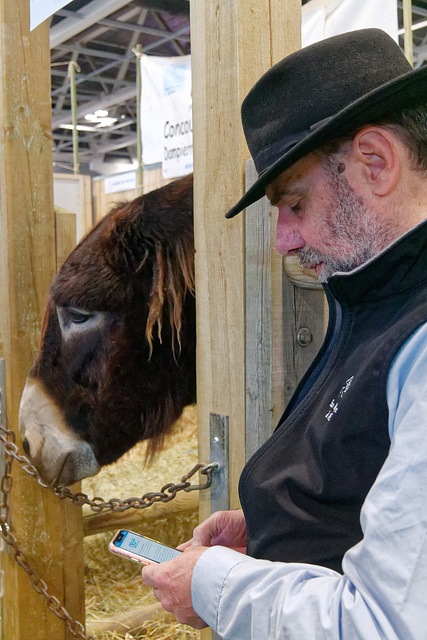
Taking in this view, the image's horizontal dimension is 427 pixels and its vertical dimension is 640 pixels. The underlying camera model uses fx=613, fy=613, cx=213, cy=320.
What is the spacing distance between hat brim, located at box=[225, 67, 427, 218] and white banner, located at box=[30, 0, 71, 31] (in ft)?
3.17

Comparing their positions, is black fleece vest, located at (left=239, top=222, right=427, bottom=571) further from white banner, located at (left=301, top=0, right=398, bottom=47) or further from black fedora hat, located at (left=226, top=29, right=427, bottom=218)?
white banner, located at (left=301, top=0, right=398, bottom=47)

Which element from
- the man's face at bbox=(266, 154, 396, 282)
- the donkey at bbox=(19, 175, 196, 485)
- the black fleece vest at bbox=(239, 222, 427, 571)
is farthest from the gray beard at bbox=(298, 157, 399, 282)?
the donkey at bbox=(19, 175, 196, 485)

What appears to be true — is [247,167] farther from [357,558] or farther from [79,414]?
[79,414]

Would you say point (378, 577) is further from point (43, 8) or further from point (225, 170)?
point (43, 8)

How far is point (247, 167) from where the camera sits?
1246 millimetres

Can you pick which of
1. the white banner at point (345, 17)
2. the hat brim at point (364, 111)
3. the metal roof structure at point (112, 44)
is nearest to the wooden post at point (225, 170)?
the hat brim at point (364, 111)

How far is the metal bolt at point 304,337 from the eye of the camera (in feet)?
4.22

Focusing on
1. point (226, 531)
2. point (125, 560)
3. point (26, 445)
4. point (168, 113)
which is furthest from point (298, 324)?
point (168, 113)

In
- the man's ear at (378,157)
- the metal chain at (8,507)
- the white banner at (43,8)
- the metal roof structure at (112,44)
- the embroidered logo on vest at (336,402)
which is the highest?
the metal roof structure at (112,44)

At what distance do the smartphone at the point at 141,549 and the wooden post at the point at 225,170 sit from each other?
0.25 metres

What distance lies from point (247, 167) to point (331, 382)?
1.76 feet

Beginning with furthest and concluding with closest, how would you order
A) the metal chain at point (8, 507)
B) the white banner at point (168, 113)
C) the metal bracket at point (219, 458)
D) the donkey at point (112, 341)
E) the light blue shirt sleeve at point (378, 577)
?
the white banner at point (168, 113), the donkey at point (112, 341), the metal chain at point (8, 507), the metal bracket at point (219, 458), the light blue shirt sleeve at point (378, 577)

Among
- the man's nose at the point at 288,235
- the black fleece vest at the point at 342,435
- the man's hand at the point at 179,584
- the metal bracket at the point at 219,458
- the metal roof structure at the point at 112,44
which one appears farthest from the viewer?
the metal roof structure at the point at 112,44

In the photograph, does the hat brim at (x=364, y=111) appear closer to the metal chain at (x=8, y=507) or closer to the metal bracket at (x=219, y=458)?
the metal bracket at (x=219, y=458)
